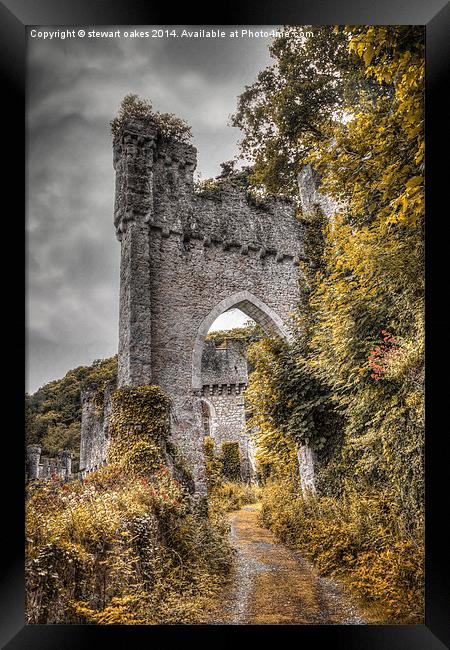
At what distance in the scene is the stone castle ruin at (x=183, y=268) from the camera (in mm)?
8617

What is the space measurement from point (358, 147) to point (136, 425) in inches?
194

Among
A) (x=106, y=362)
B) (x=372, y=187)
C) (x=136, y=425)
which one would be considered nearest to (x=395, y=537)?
(x=372, y=187)

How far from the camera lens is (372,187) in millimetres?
4945

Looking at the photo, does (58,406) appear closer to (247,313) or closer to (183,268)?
(183,268)

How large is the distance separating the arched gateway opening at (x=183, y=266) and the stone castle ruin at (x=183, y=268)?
0.02 metres

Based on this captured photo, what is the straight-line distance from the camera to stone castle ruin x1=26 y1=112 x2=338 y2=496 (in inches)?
339

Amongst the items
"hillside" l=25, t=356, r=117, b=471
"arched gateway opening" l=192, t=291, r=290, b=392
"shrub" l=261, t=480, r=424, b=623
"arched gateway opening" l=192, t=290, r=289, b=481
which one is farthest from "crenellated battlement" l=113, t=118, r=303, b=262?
"shrub" l=261, t=480, r=424, b=623

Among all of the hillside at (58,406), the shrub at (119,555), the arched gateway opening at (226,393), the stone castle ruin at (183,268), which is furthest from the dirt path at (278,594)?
the arched gateway opening at (226,393)

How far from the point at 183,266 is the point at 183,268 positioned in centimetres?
4

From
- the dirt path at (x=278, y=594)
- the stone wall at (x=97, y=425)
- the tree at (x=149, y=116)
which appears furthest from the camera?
the stone wall at (x=97, y=425)

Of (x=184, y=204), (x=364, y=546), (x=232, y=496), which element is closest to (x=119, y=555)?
(x=364, y=546)

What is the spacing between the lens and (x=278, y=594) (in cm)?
461

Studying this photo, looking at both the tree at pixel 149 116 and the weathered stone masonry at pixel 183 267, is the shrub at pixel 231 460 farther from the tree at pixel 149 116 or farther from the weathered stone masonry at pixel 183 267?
the tree at pixel 149 116
